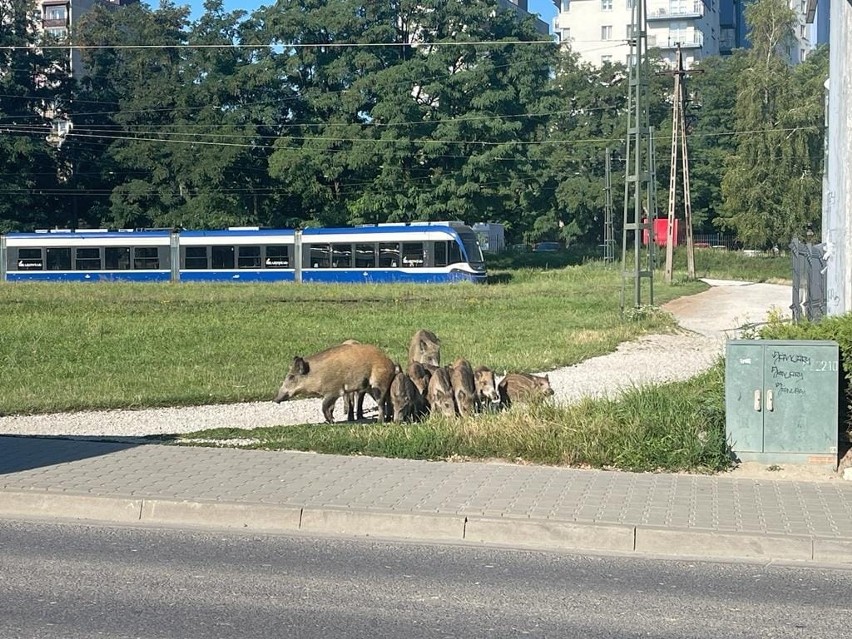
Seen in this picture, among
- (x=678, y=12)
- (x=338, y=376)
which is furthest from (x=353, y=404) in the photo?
(x=678, y=12)

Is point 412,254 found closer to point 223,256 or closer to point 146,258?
point 223,256

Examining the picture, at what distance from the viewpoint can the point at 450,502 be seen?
9.00 meters

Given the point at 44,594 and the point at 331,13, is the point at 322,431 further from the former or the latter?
the point at 331,13

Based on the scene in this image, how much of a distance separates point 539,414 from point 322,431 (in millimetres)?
2341

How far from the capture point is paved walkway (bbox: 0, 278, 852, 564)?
321 inches

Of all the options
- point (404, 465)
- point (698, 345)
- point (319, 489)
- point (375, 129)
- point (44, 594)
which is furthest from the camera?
point (375, 129)

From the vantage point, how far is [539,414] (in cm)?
1150

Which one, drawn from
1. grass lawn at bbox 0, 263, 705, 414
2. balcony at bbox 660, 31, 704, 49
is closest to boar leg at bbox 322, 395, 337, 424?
grass lawn at bbox 0, 263, 705, 414

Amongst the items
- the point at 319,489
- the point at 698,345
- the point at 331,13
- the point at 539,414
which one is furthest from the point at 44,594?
Answer: the point at 331,13

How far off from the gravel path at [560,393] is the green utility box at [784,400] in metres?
2.79

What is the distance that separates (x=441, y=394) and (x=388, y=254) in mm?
40403

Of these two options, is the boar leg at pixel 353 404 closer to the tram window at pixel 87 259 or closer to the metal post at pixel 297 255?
the metal post at pixel 297 255

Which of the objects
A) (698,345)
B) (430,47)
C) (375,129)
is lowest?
(698,345)

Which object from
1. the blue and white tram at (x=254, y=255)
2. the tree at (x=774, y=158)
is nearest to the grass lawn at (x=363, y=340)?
the blue and white tram at (x=254, y=255)
